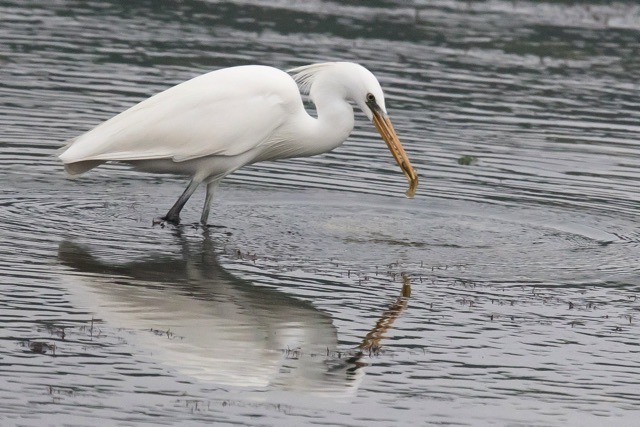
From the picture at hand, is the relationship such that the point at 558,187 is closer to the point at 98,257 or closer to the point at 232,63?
the point at 98,257

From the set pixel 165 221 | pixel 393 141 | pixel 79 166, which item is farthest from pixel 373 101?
pixel 79 166

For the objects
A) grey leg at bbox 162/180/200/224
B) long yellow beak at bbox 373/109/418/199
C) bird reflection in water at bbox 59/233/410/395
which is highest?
long yellow beak at bbox 373/109/418/199

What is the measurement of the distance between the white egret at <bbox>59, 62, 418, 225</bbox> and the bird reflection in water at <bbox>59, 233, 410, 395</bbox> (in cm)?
103

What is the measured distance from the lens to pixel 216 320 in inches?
378

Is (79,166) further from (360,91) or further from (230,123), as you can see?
(360,91)

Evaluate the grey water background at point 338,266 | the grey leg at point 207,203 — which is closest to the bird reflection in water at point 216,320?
the grey water background at point 338,266

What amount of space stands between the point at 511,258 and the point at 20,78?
9576 mm

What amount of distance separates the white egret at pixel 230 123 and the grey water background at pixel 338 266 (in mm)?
625

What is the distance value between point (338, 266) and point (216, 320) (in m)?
2.03

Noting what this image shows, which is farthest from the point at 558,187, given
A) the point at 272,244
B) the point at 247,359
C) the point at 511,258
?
the point at 247,359

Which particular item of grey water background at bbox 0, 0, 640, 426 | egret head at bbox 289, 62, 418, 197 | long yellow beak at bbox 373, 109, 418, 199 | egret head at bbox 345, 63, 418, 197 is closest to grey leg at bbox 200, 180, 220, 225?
grey water background at bbox 0, 0, 640, 426

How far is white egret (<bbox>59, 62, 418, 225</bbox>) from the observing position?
12.3m

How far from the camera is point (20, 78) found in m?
19.5

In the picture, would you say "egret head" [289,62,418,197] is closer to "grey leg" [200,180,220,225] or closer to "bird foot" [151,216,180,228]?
"grey leg" [200,180,220,225]
